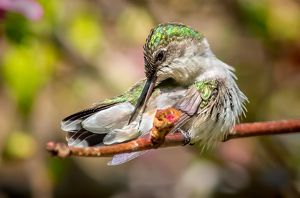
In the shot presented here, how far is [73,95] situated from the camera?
330 centimetres

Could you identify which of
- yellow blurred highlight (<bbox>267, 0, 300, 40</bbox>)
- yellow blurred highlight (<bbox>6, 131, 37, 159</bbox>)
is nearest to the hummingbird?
yellow blurred highlight (<bbox>6, 131, 37, 159</bbox>)

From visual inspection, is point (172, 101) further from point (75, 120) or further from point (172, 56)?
point (75, 120)

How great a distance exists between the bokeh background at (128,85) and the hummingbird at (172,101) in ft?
2.05

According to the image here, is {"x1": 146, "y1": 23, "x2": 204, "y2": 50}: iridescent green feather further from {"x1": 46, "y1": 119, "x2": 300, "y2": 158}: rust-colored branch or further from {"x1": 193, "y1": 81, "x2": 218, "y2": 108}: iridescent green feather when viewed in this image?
{"x1": 46, "y1": 119, "x2": 300, "y2": 158}: rust-colored branch

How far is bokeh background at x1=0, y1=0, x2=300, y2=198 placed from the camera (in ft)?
8.16

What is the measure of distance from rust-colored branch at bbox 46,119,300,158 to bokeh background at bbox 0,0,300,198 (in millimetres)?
1225

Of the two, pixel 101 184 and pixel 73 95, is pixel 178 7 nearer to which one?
pixel 73 95

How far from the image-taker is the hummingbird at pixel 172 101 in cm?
191

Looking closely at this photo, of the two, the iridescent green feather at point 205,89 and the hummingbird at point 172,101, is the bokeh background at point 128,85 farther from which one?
the iridescent green feather at point 205,89

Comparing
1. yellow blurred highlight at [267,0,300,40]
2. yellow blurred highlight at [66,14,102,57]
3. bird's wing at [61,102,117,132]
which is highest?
yellow blurred highlight at [267,0,300,40]

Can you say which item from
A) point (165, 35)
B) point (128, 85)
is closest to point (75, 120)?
point (165, 35)

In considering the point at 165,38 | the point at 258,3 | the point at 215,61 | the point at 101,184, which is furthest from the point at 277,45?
the point at 101,184

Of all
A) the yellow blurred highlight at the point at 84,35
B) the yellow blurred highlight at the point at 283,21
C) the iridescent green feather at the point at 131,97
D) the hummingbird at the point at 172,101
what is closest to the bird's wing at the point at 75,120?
the hummingbird at the point at 172,101

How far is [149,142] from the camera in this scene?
48.1 inches
